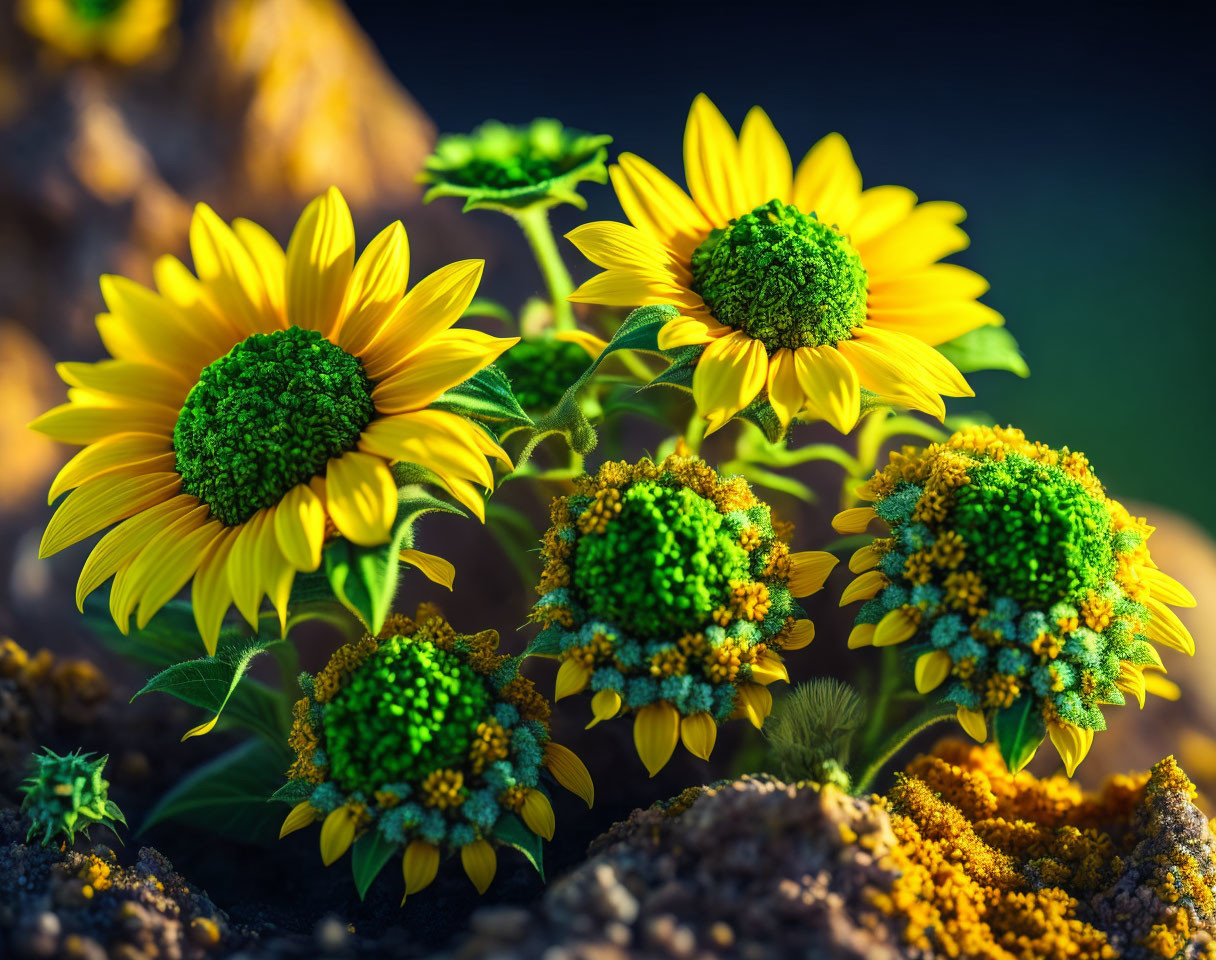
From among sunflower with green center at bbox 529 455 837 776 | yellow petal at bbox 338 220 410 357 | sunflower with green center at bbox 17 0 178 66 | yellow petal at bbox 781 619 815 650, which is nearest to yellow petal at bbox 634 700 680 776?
sunflower with green center at bbox 529 455 837 776

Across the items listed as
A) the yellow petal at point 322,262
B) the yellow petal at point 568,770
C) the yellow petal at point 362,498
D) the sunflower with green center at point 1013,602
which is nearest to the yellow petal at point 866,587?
the sunflower with green center at point 1013,602

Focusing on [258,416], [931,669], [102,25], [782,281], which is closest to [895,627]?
[931,669]

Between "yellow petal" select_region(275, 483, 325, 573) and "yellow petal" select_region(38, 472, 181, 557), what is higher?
"yellow petal" select_region(275, 483, 325, 573)

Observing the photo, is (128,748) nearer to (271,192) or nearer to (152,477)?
(152,477)

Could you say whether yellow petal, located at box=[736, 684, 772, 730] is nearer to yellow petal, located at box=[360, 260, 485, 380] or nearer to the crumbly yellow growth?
the crumbly yellow growth

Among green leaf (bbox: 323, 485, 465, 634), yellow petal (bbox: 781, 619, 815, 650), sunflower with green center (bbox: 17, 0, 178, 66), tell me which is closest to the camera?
green leaf (bbox: 323, 485, 465, 634)

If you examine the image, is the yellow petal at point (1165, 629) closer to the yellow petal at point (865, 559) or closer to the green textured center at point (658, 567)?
the yellow petal at point (865, 559)

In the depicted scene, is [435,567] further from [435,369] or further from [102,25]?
[102,25]
